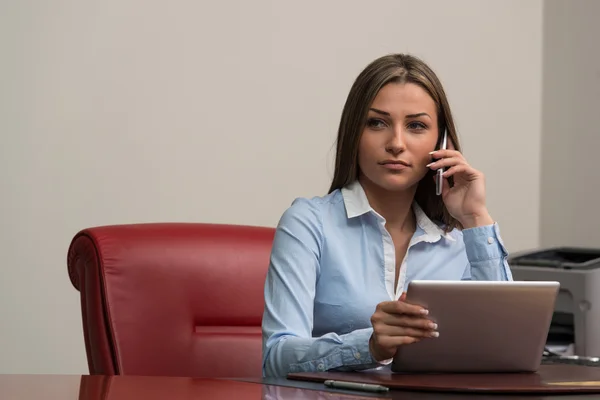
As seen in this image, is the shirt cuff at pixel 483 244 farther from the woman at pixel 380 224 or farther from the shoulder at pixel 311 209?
the shoulder at pixel 311 209

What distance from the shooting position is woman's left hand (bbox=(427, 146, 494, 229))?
1905 millimetres

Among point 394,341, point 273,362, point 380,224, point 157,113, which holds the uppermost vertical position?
point 157,113

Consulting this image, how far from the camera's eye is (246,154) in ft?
10.6

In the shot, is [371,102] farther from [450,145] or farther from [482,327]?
[482,327]

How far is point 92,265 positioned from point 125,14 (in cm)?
135

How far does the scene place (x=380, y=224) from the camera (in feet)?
6.30

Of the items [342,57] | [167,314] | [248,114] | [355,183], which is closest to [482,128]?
[342,57]

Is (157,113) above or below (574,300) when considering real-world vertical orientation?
above

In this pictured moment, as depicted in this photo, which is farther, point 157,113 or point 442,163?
point 157,113

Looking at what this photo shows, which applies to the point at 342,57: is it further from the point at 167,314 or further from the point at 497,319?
the point at 497,319

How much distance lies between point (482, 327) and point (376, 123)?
632mm

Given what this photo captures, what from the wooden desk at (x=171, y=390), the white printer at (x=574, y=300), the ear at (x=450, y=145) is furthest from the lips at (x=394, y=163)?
the white printer at (x=574, y=300)

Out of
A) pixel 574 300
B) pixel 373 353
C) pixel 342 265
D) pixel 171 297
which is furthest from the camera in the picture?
pixel 574 300

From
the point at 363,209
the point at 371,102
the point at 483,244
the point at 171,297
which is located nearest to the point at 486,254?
the point at 483,244
